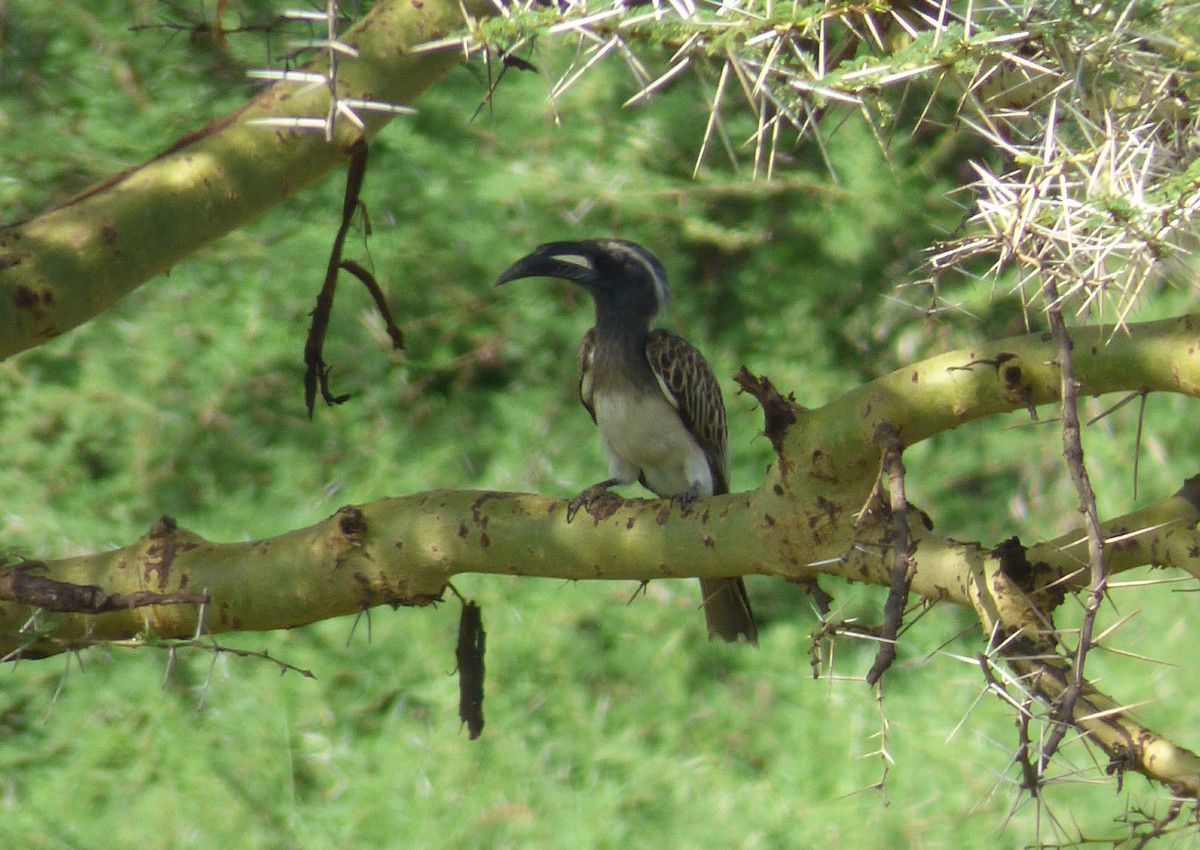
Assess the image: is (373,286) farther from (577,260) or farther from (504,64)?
(577,260)

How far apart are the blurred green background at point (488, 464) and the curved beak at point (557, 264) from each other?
1622 mm

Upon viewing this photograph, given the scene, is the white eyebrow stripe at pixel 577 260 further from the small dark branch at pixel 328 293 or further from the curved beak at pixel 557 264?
the small dark branch at pixel 328 293

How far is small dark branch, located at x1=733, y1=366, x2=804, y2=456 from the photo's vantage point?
2188mm

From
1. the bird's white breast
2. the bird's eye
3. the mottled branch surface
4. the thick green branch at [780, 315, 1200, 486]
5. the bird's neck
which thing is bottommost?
the bird's white breast

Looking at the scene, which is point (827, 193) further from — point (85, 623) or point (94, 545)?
point (85, 623)

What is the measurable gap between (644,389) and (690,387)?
14 cm

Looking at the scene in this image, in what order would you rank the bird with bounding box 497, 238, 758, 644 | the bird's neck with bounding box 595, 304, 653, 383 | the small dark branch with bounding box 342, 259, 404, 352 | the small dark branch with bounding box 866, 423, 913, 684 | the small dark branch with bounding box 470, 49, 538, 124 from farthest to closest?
1. the bird's neck with bounding box 595, 304, 653, 383
2. the bird with bounding box 497, 238, 758, 644
3. the small dark branch with bounding box 342, 259, 404, 352
4. the small dark branch with bounding box 470, 49, 538, 124
5. the small dark branch with bounding box 866, 423, 913, 684

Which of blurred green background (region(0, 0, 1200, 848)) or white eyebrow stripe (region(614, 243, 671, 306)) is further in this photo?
blurred green background (region(0, 0, 1200, 848))

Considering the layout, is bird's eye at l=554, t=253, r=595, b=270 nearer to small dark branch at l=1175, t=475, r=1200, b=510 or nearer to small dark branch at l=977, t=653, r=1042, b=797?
small dark branch at l=1175, t=475, r=1200, b=510

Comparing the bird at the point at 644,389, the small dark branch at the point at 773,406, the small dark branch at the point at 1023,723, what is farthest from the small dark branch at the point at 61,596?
the bird at the point at 644,389

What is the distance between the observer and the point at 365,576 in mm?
2625

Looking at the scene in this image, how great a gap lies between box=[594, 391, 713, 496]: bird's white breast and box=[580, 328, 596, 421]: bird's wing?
3.5 inches

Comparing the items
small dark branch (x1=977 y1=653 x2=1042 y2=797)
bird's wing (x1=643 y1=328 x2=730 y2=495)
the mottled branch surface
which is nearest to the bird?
bird's wing (x1=643 y1=328 x2=730 y2=495)

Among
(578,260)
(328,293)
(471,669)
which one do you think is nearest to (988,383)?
(471,669)
